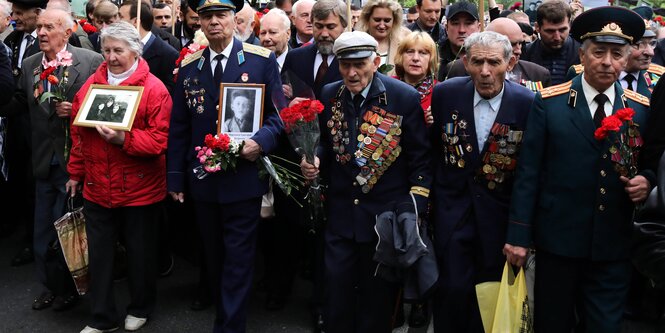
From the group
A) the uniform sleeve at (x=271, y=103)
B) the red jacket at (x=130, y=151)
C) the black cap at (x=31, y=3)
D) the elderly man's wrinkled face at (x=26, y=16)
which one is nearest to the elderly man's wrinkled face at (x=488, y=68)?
the uniform sleeve at (x=271, y=103)

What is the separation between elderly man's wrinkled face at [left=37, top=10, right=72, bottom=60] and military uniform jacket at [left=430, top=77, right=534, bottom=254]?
3095mm

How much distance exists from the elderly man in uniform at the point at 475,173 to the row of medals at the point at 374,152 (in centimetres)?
29

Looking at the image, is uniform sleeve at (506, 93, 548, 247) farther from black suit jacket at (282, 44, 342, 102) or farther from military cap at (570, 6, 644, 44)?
black suit jacket at (282, 44, 342, 102)

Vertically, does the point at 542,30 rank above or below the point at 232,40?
above

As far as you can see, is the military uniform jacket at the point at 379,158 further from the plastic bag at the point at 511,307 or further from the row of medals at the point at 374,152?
the plastic bag at the point at 511,307

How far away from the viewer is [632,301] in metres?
5.77

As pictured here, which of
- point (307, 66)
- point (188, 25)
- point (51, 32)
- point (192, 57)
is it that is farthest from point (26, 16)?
point (307, 66)

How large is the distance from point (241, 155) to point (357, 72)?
100 centimetres

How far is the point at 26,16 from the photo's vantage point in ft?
21.9

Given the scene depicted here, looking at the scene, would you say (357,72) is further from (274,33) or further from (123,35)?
(274,33)

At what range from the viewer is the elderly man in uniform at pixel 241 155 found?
4910 mm

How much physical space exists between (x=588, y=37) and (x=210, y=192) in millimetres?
2589

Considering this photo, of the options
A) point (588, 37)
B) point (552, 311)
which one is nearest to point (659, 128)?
point (588, 37)

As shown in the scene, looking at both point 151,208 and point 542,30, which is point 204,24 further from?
point 542,30
